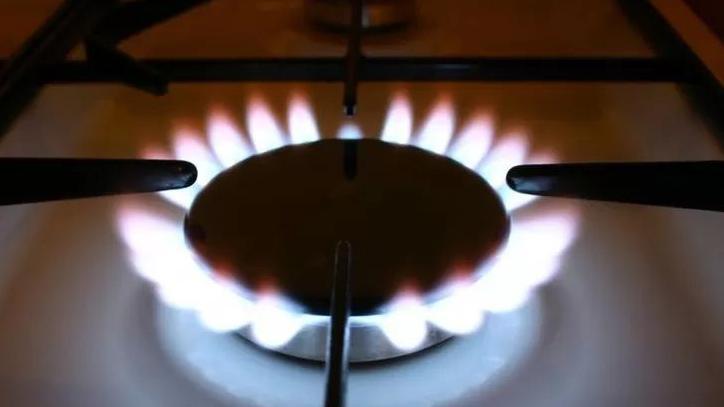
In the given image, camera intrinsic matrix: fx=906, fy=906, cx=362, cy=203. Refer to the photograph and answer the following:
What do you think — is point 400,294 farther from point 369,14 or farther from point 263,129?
point 369,14

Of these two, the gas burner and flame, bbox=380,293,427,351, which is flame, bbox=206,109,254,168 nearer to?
the gas burner

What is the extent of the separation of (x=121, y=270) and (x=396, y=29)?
359mm

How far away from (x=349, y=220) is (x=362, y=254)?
0.03m

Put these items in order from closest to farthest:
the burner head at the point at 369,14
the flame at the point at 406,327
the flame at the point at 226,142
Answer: the flame at the point at 406,327
the flame at the point at 226,142
the burner head at the point at 369,14

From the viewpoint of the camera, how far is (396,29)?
729mm

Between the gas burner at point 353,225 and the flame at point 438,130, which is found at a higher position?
the flame at point 438,130

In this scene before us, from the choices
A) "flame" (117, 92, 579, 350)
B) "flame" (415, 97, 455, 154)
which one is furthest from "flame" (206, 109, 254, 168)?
"flame" (415, 97, 455, 154)

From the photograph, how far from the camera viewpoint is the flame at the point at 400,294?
1.25 ft

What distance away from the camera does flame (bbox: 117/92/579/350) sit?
381 mm

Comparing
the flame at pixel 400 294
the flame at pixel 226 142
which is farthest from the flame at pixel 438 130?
the flame at pixel 226 142

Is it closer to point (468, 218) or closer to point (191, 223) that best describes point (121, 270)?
point (191, 223)

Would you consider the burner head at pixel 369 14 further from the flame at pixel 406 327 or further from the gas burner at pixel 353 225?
the flame at pixel 406 327

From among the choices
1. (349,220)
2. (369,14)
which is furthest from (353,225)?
(369,14)

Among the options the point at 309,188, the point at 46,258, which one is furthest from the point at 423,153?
the point at 46,258
